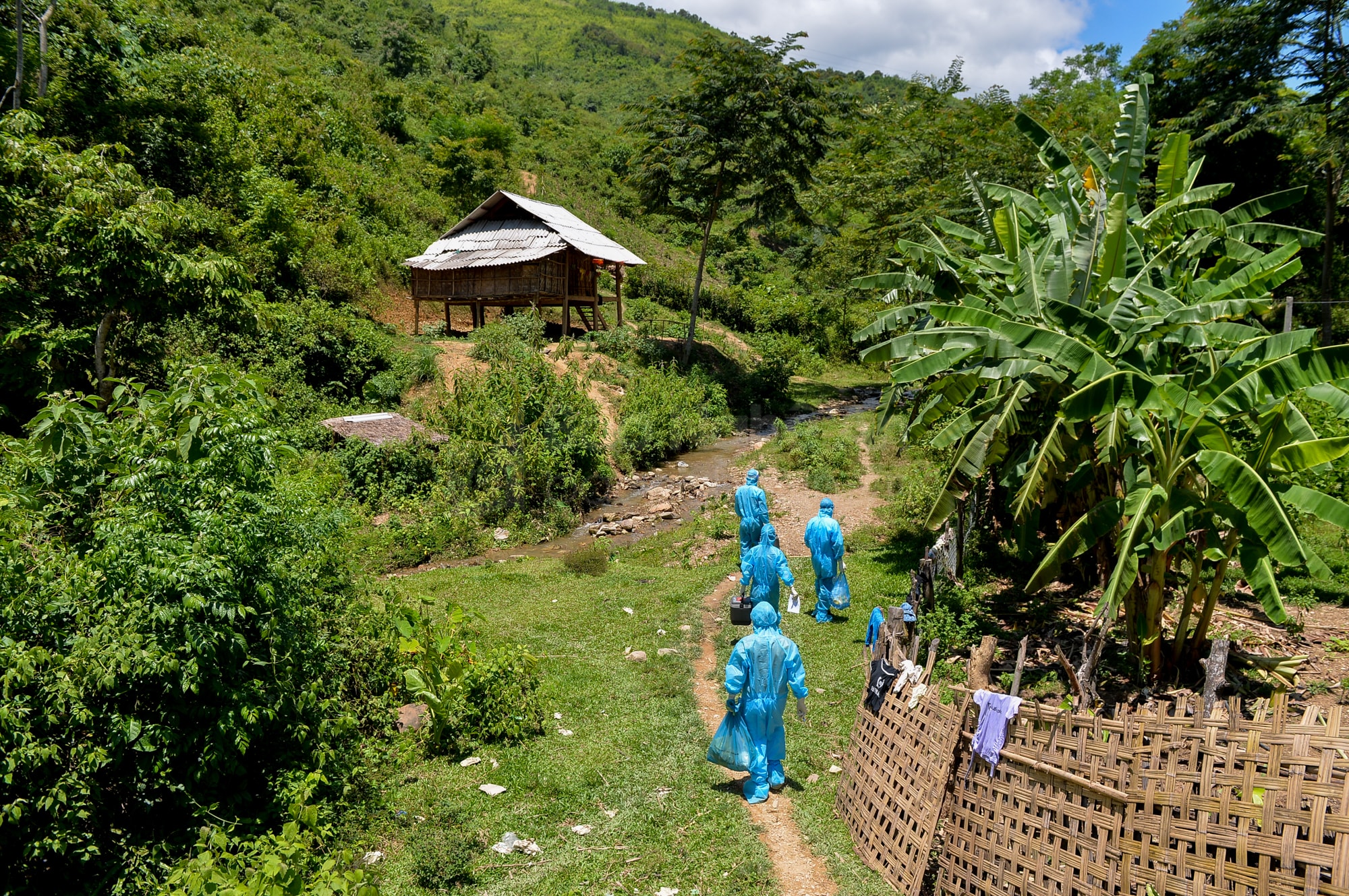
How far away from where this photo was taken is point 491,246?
22.8m

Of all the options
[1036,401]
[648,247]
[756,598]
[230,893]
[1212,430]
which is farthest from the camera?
[648,247]

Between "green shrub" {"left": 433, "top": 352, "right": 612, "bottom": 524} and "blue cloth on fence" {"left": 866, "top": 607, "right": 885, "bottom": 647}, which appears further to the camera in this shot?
"green shrub" {"left": 433, "top": 352, "right": 612, "bottom": 524}

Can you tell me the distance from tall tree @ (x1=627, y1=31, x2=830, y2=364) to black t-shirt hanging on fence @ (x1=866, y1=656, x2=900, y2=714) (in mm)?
19438

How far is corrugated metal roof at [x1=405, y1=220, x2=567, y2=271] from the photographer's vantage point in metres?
21.9

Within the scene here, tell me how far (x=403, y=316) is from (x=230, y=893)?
2345cm

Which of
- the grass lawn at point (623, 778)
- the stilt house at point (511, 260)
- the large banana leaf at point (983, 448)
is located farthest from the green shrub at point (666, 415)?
the large banana leaf at point (983, 448)

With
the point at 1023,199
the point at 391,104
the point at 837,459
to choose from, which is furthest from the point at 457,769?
the point at 391,104

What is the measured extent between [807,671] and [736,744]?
2551mm

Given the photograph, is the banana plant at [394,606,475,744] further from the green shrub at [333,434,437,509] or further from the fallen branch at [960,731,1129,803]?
the green shrub at [333,434,437,509]

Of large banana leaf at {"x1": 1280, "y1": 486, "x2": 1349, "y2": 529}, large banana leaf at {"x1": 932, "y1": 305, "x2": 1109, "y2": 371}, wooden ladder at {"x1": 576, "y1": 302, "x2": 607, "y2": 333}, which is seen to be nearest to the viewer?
large banana leaf at {"x1": 1280, "y1": 486, "x2": 1349, "y2": 529}

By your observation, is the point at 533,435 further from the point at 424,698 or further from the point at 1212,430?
the point at 1212,430

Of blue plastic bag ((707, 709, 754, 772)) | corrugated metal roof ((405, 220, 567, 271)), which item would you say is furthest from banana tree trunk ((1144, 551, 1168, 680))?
corrugated metal roof ((405, 220, 567, 271))

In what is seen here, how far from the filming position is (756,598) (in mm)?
8836

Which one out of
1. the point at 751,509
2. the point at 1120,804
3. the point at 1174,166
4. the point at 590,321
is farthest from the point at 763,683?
the point at 590,321
